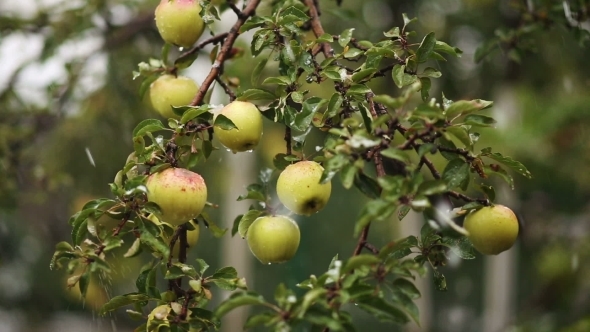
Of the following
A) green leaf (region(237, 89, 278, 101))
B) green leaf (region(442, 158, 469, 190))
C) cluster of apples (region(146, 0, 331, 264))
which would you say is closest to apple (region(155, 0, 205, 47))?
cluster of apples (region(146, 0, 331, 264))

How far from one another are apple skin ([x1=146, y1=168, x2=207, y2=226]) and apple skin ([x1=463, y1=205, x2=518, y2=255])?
27 centimetres

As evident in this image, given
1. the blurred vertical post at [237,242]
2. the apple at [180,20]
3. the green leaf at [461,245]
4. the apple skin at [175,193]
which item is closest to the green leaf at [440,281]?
the green leaf at [461,245]

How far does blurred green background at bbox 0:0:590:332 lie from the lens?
164cm

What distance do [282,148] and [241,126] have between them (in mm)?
2077

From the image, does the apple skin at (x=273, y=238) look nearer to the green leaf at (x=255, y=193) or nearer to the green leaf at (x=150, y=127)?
the green leaf at (x=255, y=193)

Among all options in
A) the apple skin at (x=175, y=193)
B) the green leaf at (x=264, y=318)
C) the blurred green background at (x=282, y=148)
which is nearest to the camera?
the green leaf at (x=264, y=318)

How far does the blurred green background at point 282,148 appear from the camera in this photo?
1.64 m

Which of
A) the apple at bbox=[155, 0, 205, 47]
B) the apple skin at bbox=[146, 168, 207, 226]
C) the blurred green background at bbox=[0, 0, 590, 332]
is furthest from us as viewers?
the blurred green background at bbox=[0, 0, 590, 332]

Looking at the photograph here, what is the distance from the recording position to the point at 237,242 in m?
3.20

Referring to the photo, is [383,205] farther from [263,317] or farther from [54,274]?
[54,274]

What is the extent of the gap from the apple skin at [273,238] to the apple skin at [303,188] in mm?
36

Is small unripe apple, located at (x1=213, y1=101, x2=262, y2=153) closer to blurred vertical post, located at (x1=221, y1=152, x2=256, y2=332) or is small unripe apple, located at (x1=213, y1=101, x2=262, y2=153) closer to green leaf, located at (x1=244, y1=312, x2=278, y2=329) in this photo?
green leaf, located at (x1=244, y1=312, x2=278, y2=329)

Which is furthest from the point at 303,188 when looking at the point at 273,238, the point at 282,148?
the point at 282,148

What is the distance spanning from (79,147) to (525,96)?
135cm
